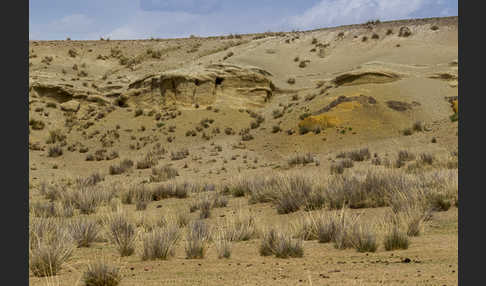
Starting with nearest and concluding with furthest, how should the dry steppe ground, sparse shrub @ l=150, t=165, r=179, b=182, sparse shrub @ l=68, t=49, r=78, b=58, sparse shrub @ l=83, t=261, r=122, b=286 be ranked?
sparse shrub @ l=83, t=261, r=122, b=286 → the dry steppe ground → sparse shrub @ l=150, t=165, r=179, b=182 → sparse shrub @ l=68, t=49, r=78, b=58

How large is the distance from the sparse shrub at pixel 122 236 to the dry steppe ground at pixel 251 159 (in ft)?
0.12

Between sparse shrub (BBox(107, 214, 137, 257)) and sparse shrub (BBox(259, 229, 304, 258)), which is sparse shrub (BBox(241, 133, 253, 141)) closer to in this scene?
sparse shrub (BBox(107, 214, 137, 257))

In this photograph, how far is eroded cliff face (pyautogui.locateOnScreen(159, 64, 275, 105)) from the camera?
39.6m

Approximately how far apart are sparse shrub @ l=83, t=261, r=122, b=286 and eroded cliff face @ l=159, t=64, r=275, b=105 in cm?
3387

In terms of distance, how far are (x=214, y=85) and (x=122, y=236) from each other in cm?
3241

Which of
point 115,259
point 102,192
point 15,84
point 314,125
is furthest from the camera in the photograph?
point 314,125

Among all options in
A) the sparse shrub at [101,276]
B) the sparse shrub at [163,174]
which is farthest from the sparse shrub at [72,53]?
the sparse shrub at [101,276]

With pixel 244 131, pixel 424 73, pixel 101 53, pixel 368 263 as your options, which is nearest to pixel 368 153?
pixel 244 131

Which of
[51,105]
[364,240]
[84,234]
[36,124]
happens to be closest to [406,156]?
[364,240]

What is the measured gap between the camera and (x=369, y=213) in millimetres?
11469

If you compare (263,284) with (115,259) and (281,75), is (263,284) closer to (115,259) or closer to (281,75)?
(115,259)

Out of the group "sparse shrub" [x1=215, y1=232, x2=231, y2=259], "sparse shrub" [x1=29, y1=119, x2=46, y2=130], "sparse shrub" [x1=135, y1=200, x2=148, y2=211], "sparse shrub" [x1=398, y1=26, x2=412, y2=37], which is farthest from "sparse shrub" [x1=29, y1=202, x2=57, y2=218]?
"sparse shrub" [x1=398, y1=26, x2=412, y2=37]

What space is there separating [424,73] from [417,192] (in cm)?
2750

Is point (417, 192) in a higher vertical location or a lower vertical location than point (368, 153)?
lower
